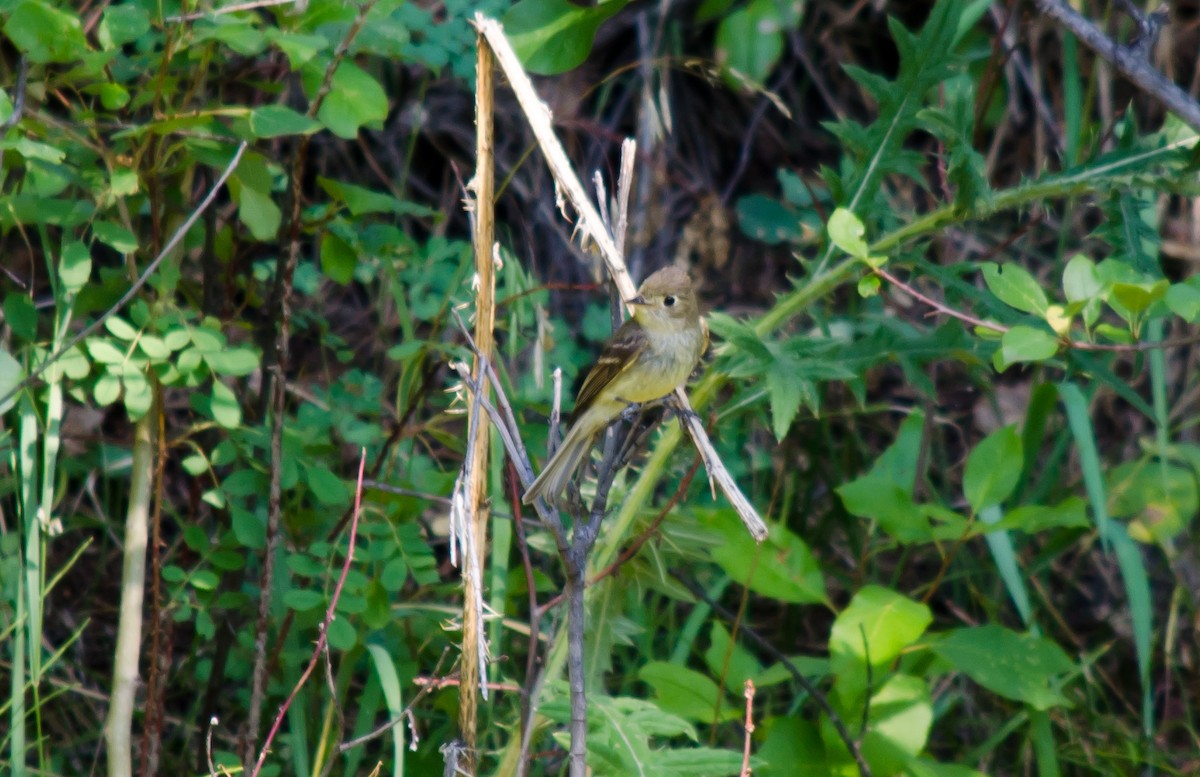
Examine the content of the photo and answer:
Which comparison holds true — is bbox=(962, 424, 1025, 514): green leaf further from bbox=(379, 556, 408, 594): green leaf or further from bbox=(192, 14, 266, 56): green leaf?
bbox=(192, 14, 266, 56): green leaf

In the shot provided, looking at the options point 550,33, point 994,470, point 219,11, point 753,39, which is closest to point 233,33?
point 219,11

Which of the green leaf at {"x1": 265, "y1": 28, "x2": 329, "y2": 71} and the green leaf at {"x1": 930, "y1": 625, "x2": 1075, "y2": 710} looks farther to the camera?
the green leaf at {"x1": 930, "y1": 625, "x2": 1075, "y2": 710}

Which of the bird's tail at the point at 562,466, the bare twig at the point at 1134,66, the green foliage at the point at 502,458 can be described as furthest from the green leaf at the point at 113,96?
the bare twig at the point at 1134,66

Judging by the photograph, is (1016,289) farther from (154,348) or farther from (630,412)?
(154,348)

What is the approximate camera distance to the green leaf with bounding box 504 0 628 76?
105 inches

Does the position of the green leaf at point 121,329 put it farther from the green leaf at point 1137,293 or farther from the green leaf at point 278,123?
the green leaf at point 1137,293

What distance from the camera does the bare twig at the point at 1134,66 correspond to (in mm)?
2520

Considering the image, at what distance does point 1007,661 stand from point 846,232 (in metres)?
1.15

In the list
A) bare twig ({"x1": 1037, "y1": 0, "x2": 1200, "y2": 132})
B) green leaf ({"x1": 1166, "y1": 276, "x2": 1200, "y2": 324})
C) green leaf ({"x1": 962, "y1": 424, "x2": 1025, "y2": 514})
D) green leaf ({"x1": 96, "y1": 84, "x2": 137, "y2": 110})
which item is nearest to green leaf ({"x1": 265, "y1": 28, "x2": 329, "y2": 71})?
green leaf ({"x1": 96, "y1": 84, "x2": 137, "y2": 110})

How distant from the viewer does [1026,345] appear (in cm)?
217

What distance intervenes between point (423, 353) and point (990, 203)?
1357 mm

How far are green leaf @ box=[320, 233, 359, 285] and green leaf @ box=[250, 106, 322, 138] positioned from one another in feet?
1.71

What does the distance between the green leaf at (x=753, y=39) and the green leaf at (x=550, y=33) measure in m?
2.31

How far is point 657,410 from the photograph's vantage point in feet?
7.70
